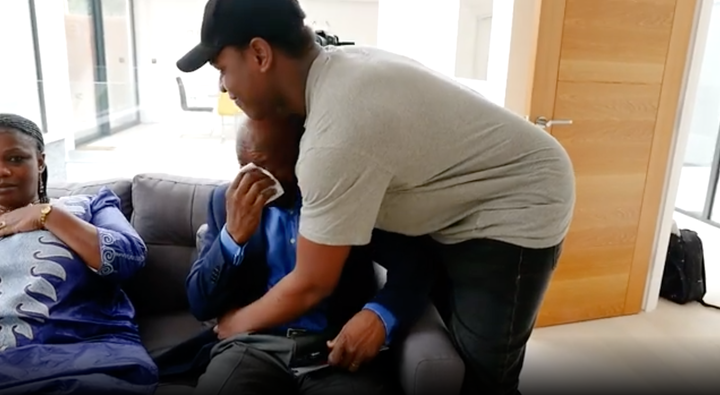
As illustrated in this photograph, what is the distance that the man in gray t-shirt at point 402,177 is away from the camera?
98 cm

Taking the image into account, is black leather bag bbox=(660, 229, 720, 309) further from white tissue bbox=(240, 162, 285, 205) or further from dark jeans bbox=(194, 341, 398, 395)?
white tissue bbox=(240, 162, 285, 205)

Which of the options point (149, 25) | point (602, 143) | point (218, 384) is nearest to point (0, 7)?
point (218, 384)

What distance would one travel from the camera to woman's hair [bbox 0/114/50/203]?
4.79 feet

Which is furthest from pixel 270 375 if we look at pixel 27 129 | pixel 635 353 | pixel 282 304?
pixel 635 353

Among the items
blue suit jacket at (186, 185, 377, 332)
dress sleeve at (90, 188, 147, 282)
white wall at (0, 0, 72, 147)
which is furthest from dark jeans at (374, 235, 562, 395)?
white wall at (0, 0, 72, 147)

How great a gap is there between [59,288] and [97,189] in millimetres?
488

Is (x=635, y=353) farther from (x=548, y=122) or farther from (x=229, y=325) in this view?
(x=229, y=325)

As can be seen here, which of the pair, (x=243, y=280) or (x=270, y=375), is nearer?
(x=270, y=375)

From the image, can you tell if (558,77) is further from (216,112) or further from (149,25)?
(149,25)

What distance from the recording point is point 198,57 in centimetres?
107

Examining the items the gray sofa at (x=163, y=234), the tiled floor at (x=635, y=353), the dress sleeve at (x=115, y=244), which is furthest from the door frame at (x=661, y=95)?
the dress sleeve at (x=115, y=244)

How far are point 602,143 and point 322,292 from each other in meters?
1.79

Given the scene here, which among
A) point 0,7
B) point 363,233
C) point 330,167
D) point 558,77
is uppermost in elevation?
point 0,7

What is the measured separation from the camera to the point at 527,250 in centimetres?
115
